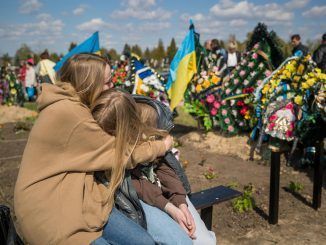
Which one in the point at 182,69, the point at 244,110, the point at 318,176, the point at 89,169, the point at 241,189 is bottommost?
the point at 241,189

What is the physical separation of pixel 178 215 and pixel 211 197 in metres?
0.69

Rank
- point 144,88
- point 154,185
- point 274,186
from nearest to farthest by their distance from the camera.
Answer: point 154,185
point 274,186
point 144,88

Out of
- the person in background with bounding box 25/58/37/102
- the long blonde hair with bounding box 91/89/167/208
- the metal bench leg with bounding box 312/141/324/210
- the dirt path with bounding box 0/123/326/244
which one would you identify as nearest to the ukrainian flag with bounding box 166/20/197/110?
the dirt path with bounding box 0/123/326/244

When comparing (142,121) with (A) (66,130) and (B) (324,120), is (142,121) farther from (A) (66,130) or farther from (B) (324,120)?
(B) (324,120)

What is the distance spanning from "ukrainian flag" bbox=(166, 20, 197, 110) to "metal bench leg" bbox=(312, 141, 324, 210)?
3.21 metres

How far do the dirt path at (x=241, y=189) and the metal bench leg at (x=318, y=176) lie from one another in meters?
0.10

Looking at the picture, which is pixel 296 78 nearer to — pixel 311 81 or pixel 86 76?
pixel 311 81

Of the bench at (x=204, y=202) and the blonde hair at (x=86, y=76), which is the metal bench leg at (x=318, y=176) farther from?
the blonde hair at (x=86, y=76)

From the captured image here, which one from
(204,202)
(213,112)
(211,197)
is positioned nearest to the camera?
(204,202)

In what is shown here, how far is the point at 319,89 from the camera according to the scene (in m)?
4.32

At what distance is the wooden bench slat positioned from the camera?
2537mm

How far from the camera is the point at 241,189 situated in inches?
177

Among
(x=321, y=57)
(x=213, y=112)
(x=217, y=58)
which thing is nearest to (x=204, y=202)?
(x=213, y=112)

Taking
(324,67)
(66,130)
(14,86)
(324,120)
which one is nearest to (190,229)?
(66,130)
